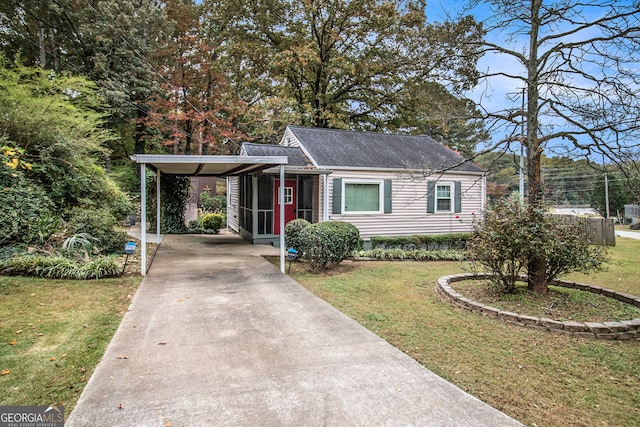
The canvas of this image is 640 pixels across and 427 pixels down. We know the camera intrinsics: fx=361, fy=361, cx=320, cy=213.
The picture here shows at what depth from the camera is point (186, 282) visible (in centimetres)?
678

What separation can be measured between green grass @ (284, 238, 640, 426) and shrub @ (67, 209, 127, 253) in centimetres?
541

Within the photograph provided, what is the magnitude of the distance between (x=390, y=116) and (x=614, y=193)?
81.7 feet

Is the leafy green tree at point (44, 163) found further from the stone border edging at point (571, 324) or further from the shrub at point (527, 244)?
the shrub at point (527, 244)

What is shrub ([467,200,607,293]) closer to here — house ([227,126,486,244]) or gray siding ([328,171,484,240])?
house ([227,126,486,244])

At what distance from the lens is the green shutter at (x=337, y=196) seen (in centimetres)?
1152

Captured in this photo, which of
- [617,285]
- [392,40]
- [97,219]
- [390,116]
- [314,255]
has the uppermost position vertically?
[392,40]

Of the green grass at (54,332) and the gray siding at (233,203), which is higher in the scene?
the gray siding at (233,203)

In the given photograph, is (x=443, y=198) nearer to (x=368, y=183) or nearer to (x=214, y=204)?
(x=368, y=183)

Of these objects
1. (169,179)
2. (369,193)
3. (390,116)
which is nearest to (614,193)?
(390,116)

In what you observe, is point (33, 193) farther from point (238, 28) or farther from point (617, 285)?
point (238, 28)

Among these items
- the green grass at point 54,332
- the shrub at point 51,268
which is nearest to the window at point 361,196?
the green grass at point 54,332

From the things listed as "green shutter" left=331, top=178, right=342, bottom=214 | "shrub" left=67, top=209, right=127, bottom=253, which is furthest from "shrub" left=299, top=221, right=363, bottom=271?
"shrub" left=67, top=209, right=127, bottom=253

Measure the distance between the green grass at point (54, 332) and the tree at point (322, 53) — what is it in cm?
1456

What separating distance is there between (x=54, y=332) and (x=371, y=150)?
11.0m
